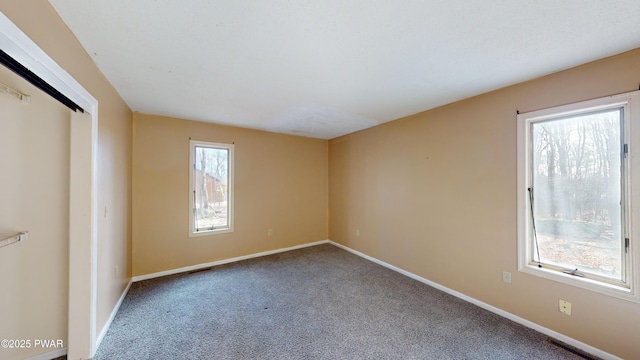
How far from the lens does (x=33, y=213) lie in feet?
5.65

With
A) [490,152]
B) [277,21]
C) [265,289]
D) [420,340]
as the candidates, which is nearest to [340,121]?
[490,152]

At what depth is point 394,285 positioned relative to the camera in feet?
10.2

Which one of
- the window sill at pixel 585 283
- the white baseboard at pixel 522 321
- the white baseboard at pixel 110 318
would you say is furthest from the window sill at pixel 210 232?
the window sill at pixel 585 283

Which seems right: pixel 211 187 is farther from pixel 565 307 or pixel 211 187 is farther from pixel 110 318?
pixel 565 307

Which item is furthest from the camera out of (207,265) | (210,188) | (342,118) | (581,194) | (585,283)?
(210,188)

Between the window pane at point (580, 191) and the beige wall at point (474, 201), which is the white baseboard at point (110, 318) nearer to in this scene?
the beige wall at point (474, 201)

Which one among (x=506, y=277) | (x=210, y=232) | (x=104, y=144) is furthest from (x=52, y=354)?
(x=506, y=277)

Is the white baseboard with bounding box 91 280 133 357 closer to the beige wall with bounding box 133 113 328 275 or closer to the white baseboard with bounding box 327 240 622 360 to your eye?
the beige wall with bounding box 133 113 328 275

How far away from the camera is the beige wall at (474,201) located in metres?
1.86

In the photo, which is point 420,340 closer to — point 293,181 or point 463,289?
point 463,289

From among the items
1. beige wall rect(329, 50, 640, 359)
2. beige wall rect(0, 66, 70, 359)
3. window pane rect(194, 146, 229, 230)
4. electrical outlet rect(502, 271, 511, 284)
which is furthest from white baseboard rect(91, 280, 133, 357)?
electrical outlet rect(502, 271, 511, 284)

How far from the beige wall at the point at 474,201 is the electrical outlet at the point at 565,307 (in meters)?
0.03

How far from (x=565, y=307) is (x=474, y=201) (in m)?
1.16

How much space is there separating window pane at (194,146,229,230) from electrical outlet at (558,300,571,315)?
4.29m
